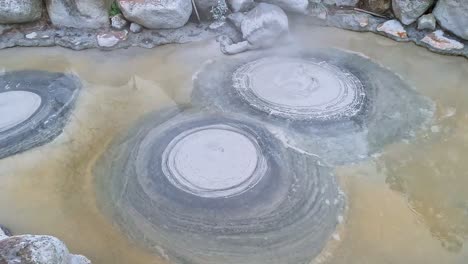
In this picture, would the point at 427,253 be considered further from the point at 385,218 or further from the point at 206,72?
the point at 206,72

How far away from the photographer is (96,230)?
338cm

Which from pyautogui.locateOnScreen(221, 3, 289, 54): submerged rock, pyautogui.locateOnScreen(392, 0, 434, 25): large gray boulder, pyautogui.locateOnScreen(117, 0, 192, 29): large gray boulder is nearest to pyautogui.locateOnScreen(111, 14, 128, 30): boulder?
pyautogui.locateOnScreen(117, 0, 192, 29): large gray boulder

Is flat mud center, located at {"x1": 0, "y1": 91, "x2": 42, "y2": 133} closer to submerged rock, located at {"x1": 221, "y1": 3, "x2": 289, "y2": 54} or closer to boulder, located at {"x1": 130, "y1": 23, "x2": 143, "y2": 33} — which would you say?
boulder, located at {"x1": 130, "y1": 23, "x2": 143, "y2": 33}

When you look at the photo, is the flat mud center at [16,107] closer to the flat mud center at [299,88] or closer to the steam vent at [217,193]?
the steam vent at [217,193]

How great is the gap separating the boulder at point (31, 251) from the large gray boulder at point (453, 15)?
509 centimetres

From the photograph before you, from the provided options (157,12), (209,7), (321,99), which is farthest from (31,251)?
Answer: (209,7)

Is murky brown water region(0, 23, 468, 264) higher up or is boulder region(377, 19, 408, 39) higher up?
boulder region(377, 19, 408, 39)

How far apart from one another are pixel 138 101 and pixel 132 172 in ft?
3.51

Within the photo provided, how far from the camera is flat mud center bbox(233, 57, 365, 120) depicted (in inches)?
177

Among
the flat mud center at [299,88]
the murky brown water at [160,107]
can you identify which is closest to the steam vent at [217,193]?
the murky brown water at [160,107]

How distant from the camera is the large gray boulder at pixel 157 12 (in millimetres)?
5422

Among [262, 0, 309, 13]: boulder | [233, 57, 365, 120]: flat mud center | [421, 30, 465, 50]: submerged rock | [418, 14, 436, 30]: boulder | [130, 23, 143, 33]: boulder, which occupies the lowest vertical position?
[233, 57, 365, 120]: flat mud center

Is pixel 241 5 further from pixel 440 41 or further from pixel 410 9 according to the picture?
pixel 440 41

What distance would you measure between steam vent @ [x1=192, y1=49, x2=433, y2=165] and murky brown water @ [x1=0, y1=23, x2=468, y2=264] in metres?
0.19
